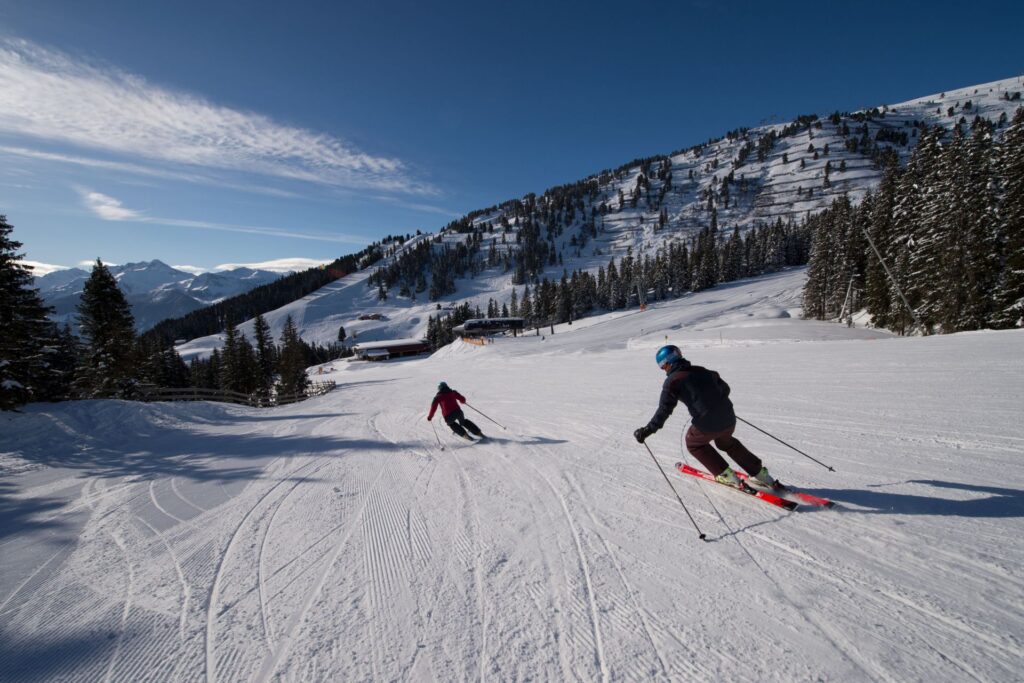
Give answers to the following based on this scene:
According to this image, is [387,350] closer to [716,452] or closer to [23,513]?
[23,513]

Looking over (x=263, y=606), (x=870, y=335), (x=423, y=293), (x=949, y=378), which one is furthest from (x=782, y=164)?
(x=263, y=606)

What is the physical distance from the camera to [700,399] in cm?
419

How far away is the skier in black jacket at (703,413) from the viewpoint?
420cm

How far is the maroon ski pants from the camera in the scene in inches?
171

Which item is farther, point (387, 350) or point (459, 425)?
point (387, 350)

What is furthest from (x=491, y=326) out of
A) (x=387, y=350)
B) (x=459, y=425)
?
(x=459, y=425)

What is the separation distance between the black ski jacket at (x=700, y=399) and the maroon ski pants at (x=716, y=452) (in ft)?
0.42

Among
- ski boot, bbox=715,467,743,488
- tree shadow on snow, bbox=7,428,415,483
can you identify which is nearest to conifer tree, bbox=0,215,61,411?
tree shadow on snow, bbox=7,428,415,483

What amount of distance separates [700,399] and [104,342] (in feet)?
102

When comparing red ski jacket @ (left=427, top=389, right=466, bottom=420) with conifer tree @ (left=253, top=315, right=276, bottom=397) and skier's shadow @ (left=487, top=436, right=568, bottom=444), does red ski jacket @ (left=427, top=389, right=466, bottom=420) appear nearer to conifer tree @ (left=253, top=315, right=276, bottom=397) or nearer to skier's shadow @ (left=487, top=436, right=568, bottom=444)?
skier's shadow @ (left=487, top=436, right=568, bottom=444)

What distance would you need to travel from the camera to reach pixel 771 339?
80.2 feet

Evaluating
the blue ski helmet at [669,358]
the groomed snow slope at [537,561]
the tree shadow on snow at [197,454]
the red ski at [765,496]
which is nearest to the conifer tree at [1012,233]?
the groomed snow slope at [537,561]

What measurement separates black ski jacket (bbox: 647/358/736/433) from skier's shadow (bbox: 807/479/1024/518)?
5.14ft

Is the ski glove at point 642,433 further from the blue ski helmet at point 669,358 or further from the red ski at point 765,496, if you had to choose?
the red ski at point 765,496
